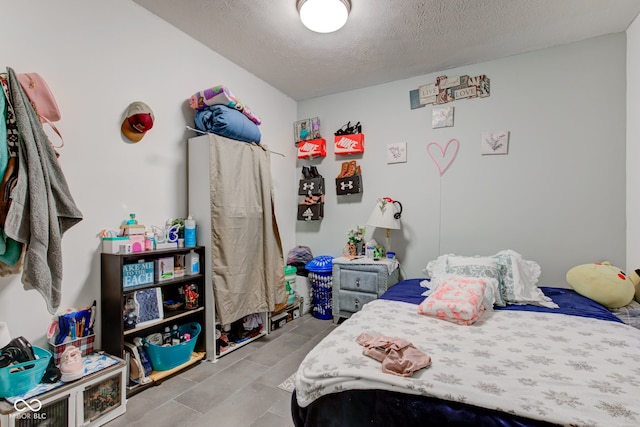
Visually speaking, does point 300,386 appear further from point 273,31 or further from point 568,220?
point 568,220

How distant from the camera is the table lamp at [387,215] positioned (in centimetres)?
304

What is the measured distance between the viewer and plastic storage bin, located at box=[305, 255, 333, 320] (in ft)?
10.7

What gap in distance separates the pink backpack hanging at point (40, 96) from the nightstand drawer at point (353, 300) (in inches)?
101

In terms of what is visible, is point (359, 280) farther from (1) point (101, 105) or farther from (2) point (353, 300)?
(1) point (101, 105)

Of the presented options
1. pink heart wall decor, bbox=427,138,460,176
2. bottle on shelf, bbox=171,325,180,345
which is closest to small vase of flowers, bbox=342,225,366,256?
pink heart wall decor, bbox=427,138,460,176

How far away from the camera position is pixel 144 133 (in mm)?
2152

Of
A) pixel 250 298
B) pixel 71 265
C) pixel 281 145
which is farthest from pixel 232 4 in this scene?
pixel 250 298

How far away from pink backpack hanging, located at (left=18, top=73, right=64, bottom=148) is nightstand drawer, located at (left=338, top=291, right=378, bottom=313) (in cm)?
257

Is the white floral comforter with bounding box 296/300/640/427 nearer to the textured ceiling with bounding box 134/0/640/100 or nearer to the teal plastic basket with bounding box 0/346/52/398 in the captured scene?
the teal plastic basket with bounding box 0/346/52/398

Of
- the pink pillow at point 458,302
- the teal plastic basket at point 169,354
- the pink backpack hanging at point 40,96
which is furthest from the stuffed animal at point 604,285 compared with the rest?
the pink backpack hanging at point 40,96

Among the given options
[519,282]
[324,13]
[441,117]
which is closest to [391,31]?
[324,13]

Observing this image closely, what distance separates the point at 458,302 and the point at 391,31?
2.11 meters

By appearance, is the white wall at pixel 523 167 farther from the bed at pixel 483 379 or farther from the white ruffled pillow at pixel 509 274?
Result: the bed at pixel 483 379

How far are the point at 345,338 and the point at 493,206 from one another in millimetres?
2139
